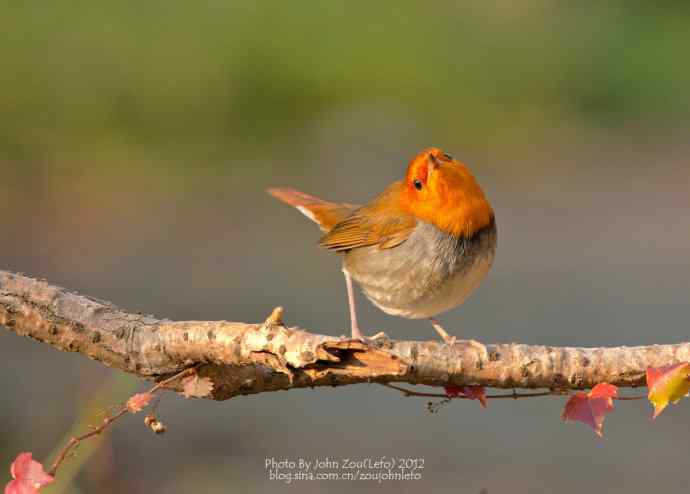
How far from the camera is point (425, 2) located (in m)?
12.5

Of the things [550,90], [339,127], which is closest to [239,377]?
[339,127]

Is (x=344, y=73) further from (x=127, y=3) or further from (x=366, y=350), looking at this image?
(x=366, y=350)

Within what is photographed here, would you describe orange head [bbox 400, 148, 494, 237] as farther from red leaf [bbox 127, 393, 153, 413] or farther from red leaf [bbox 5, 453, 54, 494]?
red leaf [bbox 5, 453, 54, 494]

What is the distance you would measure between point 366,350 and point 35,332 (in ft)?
3.18

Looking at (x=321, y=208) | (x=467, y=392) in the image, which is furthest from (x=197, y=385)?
(x=321, y=208)

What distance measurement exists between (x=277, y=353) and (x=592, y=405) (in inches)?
32.3

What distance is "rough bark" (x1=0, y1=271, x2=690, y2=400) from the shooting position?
106 inches

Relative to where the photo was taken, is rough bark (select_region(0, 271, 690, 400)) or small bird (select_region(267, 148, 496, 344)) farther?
small bird (select_region(267, 148, 496, 344))

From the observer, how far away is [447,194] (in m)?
3.83

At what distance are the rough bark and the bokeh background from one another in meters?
2.81

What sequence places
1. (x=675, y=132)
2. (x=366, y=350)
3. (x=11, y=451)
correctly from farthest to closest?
1. (x=675, y=132)
2. (x=11, y=451)
3. (x=366, y=350)

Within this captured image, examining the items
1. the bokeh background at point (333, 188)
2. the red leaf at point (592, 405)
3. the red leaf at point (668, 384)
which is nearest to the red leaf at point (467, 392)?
the red leaf at point (592, 405)

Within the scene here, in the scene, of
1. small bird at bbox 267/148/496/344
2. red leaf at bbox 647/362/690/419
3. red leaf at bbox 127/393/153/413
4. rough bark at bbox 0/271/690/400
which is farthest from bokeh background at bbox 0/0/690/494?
red leaf at bbox 647/362/690/419

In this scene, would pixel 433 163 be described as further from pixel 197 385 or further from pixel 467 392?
pixel 197 385
